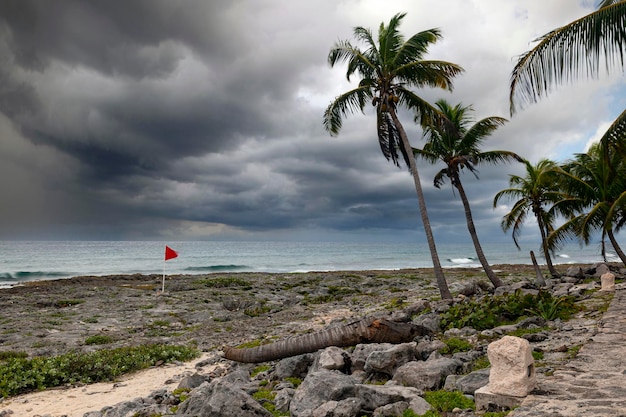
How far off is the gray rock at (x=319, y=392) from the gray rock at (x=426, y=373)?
3.29 feet

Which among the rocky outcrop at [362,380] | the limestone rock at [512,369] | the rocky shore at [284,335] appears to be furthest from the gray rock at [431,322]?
→ the limestone rock at [512,369]

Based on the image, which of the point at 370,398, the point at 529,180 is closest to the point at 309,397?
the point at 370,398

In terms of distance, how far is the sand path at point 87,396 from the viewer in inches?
316

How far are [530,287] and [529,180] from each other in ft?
26.8

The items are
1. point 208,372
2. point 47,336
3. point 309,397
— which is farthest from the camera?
point 47,336

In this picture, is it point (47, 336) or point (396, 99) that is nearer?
point (47, 336)

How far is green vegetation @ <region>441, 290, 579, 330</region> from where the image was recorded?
1045 cm

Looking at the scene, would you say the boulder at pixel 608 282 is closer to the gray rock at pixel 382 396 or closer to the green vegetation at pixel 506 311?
the green vegetation at pixel 506 311

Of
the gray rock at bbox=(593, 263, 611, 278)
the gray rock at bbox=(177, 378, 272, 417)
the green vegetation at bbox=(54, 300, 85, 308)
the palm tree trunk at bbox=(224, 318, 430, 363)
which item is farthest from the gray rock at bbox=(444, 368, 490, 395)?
the green vegetation at bbox=(54, 300, 85, 308)

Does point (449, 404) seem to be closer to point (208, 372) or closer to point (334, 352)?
point (334, 352)

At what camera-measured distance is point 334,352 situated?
7.92 metres

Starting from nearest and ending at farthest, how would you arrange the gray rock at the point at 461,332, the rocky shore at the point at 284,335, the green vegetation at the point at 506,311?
1. the rocky shore at the point at 284,335
2. the gray rock at the point at 461,332
3. the green vegetation at the point at 506,311

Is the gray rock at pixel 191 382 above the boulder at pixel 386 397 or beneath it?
beneath

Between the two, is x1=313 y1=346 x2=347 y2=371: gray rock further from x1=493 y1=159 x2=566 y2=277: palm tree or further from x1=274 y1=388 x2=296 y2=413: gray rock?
x1=493 y1=159 x2=566 y2=277: palm tree
